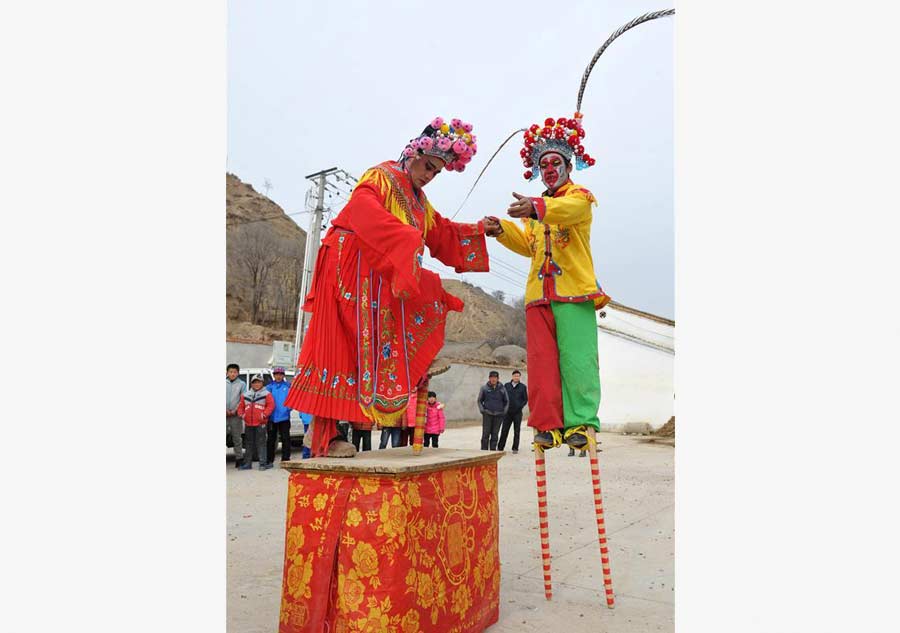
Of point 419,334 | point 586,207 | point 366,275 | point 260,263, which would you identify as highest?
point 260,263

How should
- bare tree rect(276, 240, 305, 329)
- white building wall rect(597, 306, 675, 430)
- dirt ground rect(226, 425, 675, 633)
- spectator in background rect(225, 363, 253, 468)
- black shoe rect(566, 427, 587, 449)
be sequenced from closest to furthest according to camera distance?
dirt ground rect(226, 425, 675, 633)
black shoe rect(566, 427, 587, 449)
spectator in background rect(225, 363, 253, 468)
white building wall rect(597, 306, 675, 430)
bare tree rect(276, 240, 305, 329)

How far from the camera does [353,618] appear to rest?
7.38 feet

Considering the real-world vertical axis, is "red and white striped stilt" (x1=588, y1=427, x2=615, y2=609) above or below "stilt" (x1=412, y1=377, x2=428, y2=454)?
below

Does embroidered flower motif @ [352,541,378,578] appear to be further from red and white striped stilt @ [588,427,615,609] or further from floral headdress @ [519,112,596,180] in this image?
floral headdress @ [519,112,596,180]

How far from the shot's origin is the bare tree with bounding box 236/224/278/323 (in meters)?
39.7

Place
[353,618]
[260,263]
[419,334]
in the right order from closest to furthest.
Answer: [353,618] → [419,334] → [260,263]

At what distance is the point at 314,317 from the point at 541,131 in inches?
58.0

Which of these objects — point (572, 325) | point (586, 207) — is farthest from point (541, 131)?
point (572, 325)

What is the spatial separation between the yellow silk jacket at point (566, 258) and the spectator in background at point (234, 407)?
19.8ft

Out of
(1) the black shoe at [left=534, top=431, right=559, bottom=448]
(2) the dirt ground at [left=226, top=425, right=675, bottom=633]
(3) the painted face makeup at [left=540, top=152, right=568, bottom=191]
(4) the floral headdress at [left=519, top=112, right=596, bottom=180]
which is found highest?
(4) the floral headdress at [left=519, top=112, right=596, bottom=180]

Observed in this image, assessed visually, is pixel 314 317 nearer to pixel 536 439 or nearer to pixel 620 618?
pixel 536 439

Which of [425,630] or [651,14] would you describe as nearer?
[425,630]

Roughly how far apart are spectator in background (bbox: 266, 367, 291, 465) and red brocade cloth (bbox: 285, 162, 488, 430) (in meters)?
5.96

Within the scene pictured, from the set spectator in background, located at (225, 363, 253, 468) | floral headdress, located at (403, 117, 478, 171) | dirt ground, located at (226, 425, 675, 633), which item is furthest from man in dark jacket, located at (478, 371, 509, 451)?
floral headdress, located at (403, 117, 478, 171)
